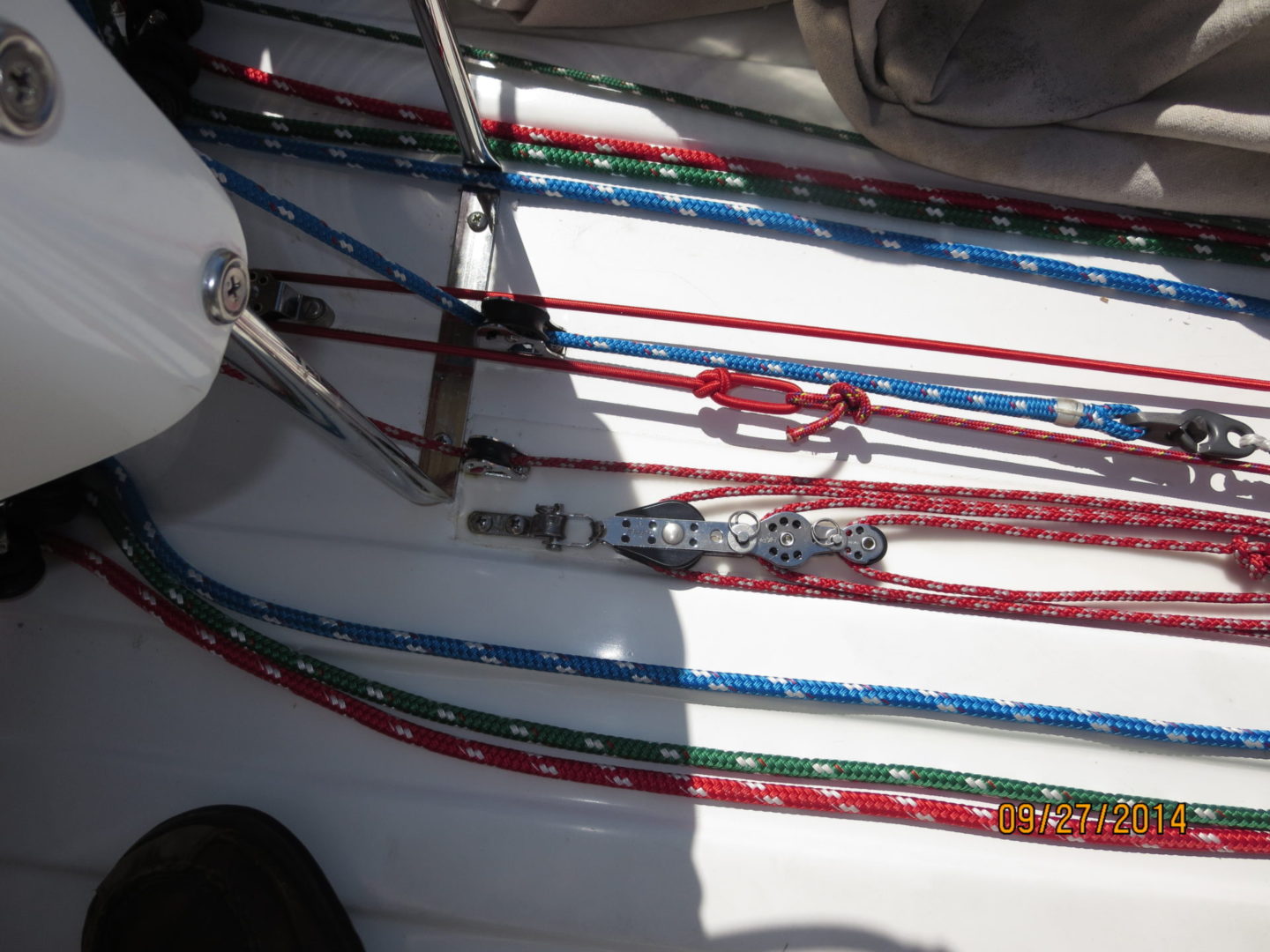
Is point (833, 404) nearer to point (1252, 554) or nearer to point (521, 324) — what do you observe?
point (521, 324)

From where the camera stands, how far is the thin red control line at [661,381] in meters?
1.08

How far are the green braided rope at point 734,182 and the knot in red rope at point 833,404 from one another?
302 millimetres

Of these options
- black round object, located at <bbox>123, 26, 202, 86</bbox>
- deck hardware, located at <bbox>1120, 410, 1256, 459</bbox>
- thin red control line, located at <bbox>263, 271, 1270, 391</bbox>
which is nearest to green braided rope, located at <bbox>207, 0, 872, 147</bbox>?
black round object, located at <bbox>123, 26, 202, 86</bbox>

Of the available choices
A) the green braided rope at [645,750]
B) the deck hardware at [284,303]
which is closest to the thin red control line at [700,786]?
the green braided rope at [645,750]

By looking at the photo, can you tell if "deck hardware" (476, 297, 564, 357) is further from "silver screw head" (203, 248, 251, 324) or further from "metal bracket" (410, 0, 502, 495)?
"silver screw head" (203, 248, 251, 324)

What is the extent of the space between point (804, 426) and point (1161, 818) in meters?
0.67

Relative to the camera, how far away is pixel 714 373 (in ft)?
3.47

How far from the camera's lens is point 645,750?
3.22 ft

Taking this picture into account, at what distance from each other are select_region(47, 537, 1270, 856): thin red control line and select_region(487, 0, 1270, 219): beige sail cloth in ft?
2.86

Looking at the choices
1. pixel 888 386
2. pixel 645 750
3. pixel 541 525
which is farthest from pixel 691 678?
pixel 888 386

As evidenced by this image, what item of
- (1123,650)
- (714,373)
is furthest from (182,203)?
(1123,650)

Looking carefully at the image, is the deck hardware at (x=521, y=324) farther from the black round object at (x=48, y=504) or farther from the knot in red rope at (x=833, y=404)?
the black round object at (x=48, y=504)

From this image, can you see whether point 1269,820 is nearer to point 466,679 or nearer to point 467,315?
point 466,679

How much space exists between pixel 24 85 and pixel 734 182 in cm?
91
